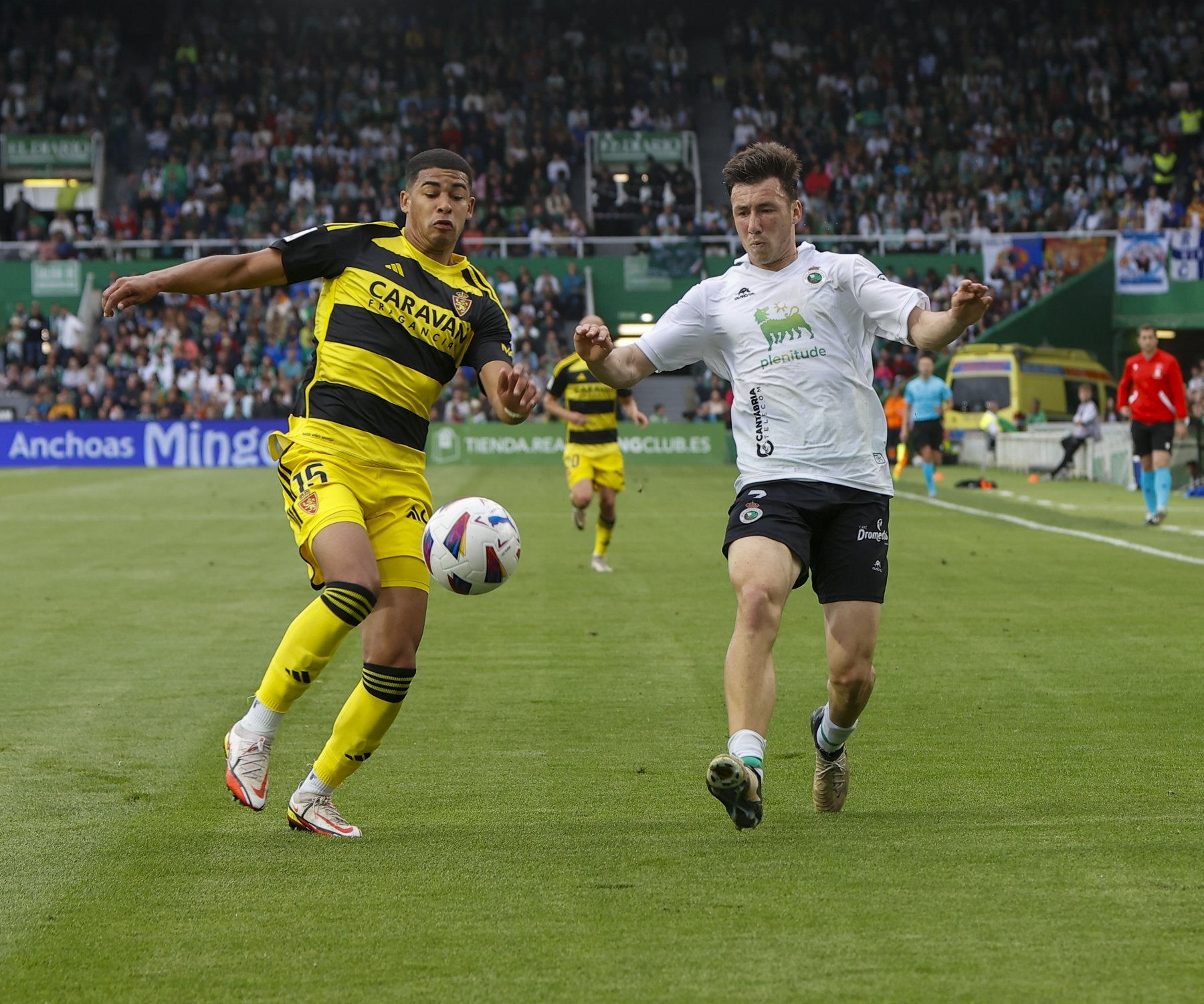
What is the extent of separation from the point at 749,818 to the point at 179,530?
1481cm

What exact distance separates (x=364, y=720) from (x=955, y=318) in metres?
2.38

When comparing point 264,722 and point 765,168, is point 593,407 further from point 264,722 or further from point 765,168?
point 264,722

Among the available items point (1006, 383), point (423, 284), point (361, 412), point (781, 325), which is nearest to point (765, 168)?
point (781, 325)

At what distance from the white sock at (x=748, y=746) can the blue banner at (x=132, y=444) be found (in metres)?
32.4

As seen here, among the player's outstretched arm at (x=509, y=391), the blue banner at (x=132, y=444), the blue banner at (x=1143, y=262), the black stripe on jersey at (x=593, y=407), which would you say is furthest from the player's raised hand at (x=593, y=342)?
the blue banner at (x=1143, y=262)

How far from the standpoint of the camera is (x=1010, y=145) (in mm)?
45562

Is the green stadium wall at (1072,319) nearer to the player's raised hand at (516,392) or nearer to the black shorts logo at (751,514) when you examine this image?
the black shorts logo at (751,514)

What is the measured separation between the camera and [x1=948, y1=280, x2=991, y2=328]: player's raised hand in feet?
16.8

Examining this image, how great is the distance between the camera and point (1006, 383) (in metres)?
34.9

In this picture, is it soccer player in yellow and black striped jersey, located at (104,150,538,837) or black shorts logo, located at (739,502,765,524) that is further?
black shorts logo, located at (739,502,765,524)

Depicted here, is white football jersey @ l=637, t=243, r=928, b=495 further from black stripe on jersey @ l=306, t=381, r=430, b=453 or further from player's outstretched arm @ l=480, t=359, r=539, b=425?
black stripe on jersey @ l=306, t=381, r=430, b=453

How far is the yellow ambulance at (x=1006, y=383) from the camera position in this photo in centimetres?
3484

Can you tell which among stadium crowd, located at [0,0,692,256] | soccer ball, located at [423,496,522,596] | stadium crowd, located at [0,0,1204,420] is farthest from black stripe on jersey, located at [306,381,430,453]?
stadium crowd, located at [0,0,692,256]

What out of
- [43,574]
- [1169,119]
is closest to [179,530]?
[43,574]
